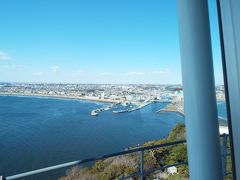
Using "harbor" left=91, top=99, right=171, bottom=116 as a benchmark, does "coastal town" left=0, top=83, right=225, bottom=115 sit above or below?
above

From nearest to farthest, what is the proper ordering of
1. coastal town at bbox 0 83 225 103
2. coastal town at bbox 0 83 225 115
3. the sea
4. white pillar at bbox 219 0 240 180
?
white pillar at bbox 219 0 240 180, the sea, coastal town at bbox 0 83 225 115, coastal town at bbox 0 83 225 103

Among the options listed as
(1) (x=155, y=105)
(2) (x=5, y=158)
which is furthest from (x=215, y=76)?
(1) (x=155, y=105)

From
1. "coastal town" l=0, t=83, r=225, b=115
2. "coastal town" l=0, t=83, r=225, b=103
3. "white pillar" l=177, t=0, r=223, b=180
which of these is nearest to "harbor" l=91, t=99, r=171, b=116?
"coastal town" l=0, t=83, r=225, b=115

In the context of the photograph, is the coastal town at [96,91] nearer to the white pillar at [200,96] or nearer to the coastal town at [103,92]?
the coastal town at [103,92]

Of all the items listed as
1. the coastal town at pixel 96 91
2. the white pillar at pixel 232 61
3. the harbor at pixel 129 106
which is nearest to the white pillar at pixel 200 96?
the white pillar at pixel 232 61

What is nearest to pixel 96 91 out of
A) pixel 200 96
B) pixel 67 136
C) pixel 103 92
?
pixel 103 92

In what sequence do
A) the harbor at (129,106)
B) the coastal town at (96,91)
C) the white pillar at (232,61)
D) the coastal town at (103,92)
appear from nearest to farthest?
1. the white pillar at (232,61)
2. the harbor at (129,106)
3. the coastal town at (103,92)
4. the coastal town at (96,91)

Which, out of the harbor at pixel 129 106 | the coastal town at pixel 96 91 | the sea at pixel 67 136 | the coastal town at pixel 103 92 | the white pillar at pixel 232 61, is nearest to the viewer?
the white pillar at pixel 232 61

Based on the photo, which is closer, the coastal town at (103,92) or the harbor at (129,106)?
the harbor at (129,106)

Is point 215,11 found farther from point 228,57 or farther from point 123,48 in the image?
point 123,48

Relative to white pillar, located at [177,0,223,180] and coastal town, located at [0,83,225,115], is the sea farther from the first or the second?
white pillar, located at [177,0,223,180]

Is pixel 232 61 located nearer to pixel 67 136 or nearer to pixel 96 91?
pixel 67 136
